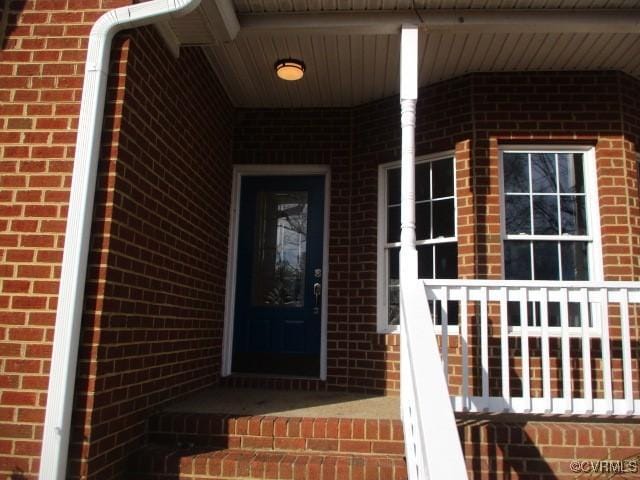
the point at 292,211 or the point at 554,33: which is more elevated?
the point at 554,33

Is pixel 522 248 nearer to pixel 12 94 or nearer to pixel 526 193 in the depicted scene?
pixel 526 193

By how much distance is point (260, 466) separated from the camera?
292 centimetres

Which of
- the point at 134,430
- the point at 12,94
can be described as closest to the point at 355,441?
the point at 134,430

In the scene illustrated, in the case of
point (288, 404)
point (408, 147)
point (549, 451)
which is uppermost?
point (408, 147)

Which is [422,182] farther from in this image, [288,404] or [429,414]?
[429,414]

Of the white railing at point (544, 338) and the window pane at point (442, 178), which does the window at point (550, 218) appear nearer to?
the window pane at point (442, 178)

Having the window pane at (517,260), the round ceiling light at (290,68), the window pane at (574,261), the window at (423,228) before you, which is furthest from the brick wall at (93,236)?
the window pane at (574,261)

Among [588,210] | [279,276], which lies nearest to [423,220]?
[588,210]

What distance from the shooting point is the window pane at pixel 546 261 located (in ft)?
13.8

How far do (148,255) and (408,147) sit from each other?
6.17ft

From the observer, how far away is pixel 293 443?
315 centimetres

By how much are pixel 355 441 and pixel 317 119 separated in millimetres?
3211

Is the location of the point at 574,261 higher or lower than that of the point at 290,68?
lower

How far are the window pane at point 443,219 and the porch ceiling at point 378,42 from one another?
1136 millimetres
